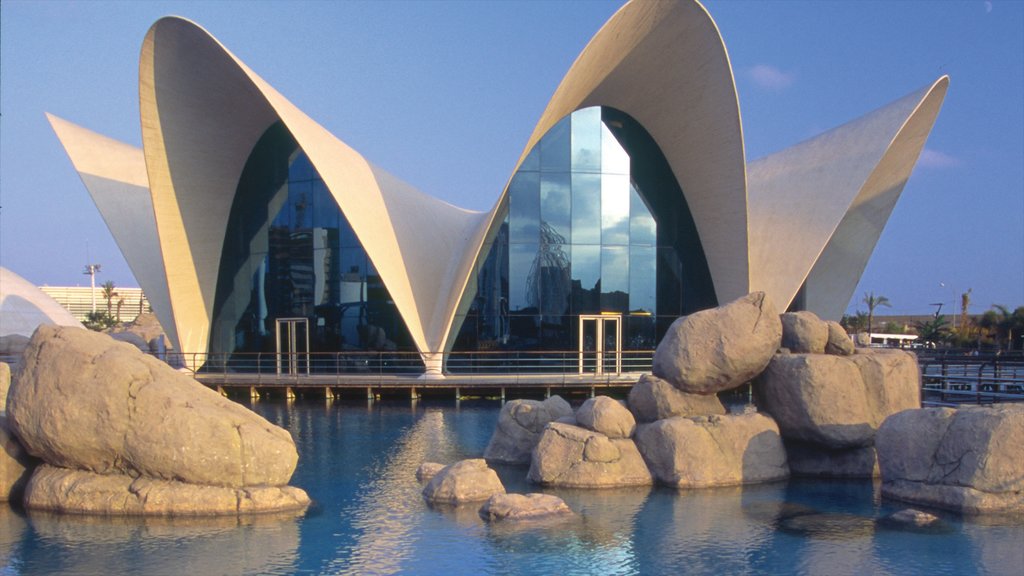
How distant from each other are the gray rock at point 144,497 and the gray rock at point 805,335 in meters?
8.30

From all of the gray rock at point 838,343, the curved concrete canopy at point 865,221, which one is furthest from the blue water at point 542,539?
the curved concrete canopy at point 865,221

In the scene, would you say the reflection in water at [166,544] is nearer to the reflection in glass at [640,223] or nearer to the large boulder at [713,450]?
the large boulder at [713,450]

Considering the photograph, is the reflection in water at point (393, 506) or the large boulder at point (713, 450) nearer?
the reflection in water at point (393, 506)

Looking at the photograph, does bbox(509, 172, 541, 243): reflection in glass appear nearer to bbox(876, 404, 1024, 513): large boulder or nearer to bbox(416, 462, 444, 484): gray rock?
bbox(416, 462, 444, 484): gray rock

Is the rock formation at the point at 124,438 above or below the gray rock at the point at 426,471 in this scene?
above

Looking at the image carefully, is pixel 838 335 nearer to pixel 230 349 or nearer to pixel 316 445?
pixel 316 445

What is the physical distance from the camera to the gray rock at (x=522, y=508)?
1039 centimetres

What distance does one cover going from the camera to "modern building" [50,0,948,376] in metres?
23.9

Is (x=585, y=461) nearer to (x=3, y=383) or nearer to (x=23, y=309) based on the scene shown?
(x=3, y=383)

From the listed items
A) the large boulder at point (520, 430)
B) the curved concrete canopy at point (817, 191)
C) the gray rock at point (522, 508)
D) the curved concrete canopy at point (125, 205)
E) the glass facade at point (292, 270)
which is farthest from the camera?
the curved concrete canopy at point (125, 205)

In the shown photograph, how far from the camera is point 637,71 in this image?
24.0 meters

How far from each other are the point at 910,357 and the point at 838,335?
1158 millimetres

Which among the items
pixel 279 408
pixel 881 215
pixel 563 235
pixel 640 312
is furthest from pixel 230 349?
pixel 881 215

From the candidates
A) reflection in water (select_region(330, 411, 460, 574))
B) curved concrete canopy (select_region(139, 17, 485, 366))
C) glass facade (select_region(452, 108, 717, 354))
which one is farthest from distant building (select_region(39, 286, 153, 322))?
reflection in water (select_region(330, 411, 460, 574))
